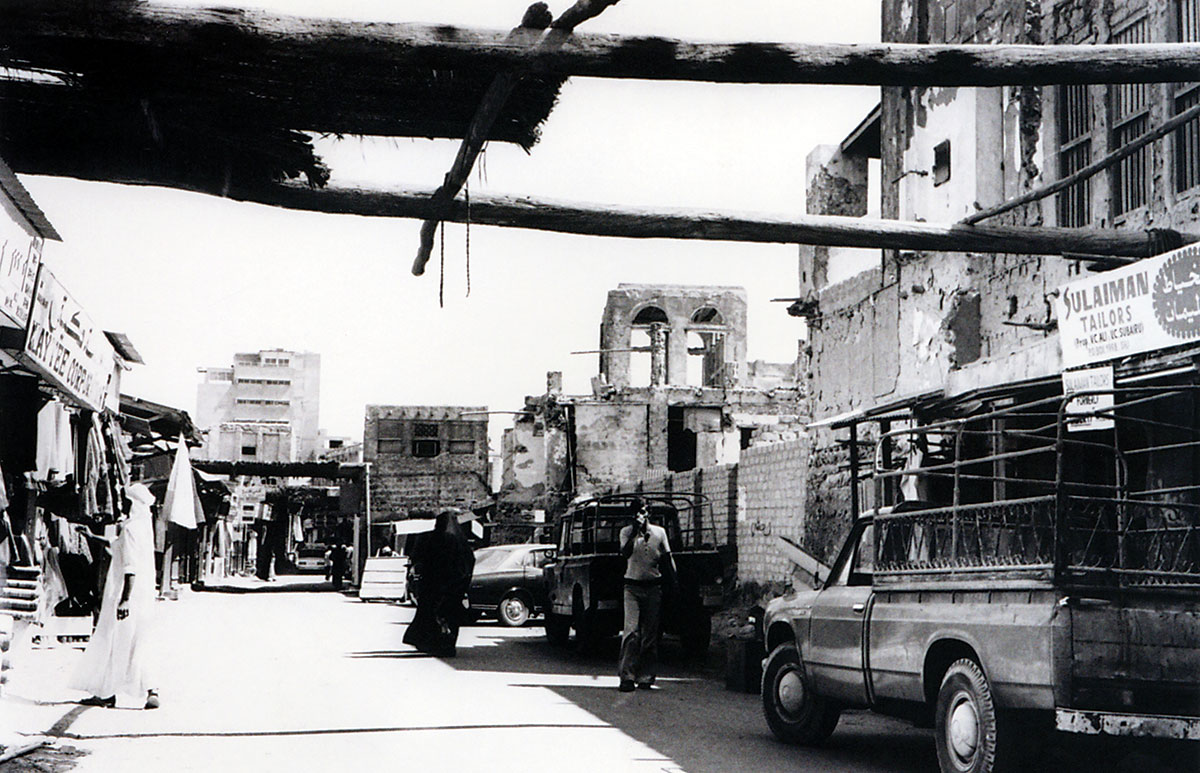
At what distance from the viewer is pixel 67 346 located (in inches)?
496

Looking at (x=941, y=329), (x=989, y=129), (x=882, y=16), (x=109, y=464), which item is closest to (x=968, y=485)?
(x=941, y=329)

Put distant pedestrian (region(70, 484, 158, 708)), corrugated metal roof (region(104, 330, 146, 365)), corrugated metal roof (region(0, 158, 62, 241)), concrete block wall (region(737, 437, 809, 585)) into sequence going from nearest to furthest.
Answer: corrugated metal roof (region(0, 158, 62, 241))
distant pedestrian (region(70, 484, 158, 708))
corrugated metal roof (region(104, 330, 146, 365))
concrete block wall (region(737, 437, 809, 585))

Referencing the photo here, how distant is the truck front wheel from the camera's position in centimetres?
952

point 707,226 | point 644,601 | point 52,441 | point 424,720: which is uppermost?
point 707,226

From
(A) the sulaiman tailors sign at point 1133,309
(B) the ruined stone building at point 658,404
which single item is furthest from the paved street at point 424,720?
(B) the ruined stone building at point 658,404

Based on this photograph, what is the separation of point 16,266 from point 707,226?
482 cm

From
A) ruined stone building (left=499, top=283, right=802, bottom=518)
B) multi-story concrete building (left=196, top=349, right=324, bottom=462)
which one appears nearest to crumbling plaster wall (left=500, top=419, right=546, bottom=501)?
ruined stone building (left=499, top=283, right=802, bottom=518)

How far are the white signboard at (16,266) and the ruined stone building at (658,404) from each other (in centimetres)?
3131

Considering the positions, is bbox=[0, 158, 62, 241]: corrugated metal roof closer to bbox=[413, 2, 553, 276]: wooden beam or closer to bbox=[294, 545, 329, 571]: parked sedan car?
bbox=[413, 2, 553, 276]: wooden beam

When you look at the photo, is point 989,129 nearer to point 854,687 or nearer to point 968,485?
point 968,485

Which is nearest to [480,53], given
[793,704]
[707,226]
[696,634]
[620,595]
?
[707,226]

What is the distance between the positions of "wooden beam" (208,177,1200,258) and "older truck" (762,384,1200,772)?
1.22 metres

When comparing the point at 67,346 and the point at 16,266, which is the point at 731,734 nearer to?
the point at 16,266

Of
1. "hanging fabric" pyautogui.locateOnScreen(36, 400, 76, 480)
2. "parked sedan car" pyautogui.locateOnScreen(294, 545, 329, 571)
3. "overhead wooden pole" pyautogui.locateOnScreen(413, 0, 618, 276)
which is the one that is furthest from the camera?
"parked sedan car" pyautogui.locateOnScreen(294, 545, 329, 571)
